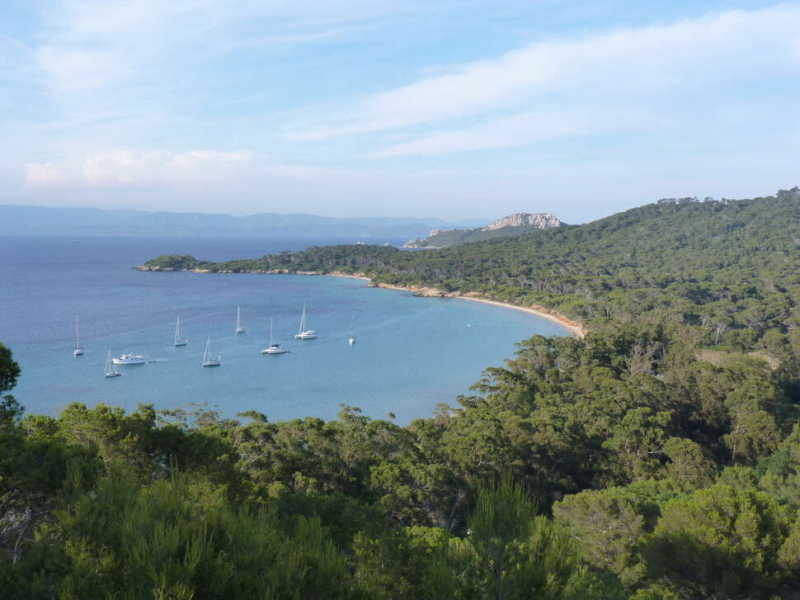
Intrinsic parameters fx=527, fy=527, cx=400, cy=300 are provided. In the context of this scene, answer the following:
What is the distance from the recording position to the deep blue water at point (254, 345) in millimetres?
24750

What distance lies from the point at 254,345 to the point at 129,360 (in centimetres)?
813

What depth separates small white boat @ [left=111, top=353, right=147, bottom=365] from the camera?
94.5 ft

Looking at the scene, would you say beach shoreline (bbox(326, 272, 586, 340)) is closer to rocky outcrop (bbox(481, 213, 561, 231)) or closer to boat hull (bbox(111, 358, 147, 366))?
boat hull (bbox(111, 358, 147, 366))

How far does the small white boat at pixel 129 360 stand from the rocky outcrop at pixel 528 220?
13470 centimetres

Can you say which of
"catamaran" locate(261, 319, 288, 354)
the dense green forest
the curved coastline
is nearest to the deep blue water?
"catamaran" locate(261, 319, 288, 354)

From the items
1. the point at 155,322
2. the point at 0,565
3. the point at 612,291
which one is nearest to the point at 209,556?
the point at 0,565

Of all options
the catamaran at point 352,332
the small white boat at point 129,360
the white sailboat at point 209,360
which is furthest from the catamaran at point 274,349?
the small white boat at point 129,360

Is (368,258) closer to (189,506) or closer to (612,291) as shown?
(612,291)

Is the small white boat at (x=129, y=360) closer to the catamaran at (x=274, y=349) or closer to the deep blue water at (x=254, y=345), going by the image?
the deep blue water at (x=254, y=345)

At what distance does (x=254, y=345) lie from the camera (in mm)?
35500

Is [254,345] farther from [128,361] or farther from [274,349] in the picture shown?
[128,361]

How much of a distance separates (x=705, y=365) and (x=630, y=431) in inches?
341

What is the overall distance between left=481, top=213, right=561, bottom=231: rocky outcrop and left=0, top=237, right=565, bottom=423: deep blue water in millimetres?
102325

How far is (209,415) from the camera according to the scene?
48.6 feet
